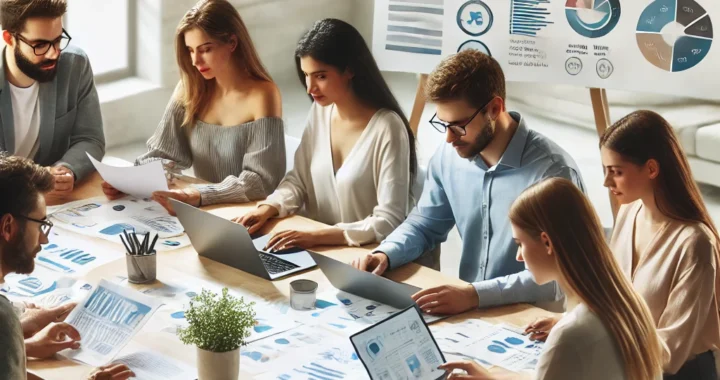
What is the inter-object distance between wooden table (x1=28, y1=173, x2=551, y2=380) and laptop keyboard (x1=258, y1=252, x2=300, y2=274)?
0.15ft

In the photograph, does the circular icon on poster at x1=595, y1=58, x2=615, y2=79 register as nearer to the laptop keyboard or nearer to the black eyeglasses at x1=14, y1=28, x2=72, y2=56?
the laptop keyboard

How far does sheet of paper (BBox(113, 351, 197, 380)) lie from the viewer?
7.51 ft

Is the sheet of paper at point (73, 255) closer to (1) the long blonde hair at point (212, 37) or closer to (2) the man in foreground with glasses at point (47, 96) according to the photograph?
(2) the man in foreground with glasses at point (47, 96)

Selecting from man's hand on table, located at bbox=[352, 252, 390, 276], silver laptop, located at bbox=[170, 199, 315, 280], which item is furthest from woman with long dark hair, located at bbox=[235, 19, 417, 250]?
man's hand on table, located at bbox=[352, 252, 390, 276]

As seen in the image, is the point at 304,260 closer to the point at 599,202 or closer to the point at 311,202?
the point at 311,202

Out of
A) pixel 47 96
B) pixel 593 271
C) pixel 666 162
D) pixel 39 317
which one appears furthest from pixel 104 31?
pixel 593 271

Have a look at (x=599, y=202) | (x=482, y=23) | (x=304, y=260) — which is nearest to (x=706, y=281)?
(x=304, y=260)

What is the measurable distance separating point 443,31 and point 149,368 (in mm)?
2456

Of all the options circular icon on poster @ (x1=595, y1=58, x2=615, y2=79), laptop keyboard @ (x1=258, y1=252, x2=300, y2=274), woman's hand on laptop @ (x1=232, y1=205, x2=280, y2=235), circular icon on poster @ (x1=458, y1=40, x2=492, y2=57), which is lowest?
laptop keyboard @ (x1=258, y1=252, x2=300, y2=274)

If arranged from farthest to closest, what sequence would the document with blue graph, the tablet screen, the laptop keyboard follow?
the laptop keyboard → the document with blue graph → the tablet screen

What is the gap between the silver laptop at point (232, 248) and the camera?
9.20ft

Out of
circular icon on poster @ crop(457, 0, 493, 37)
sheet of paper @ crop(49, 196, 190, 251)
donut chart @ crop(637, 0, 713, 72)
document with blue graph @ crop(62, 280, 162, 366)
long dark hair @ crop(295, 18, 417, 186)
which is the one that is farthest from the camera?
circular icon on poster @ crop(457, 0, 493, 37)

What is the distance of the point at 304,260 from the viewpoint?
2965 mm

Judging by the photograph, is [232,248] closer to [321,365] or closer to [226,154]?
[321,365]
